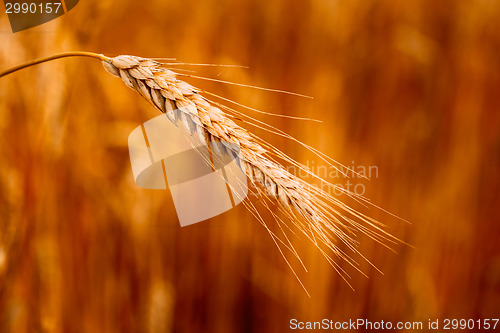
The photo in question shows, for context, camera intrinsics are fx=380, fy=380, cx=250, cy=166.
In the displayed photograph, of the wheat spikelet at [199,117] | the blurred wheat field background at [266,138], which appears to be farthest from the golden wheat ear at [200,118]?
the blurred wheat field background at [266,138]

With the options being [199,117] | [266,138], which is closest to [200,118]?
[199,117]

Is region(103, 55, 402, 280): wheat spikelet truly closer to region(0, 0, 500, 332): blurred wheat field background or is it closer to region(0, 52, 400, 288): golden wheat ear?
region(0, 52, 400, 288): golden wheat ear

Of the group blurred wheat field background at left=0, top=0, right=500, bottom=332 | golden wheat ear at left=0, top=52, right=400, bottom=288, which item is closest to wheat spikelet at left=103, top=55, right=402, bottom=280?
golden wheat ear at left=0, top=52, right=400, bottom=288

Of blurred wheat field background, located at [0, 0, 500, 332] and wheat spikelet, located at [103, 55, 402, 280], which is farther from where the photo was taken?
blurred wheat field background, located at [0, 0, 500, 332]

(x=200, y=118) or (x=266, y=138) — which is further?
(x=266, y=138)

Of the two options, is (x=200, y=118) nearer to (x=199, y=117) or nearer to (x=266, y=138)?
(x=199, y=117)

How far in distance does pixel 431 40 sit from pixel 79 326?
98 centimetres

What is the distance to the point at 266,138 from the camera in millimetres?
811

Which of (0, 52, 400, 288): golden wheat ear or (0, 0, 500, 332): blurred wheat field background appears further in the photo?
(0, 0, 500, 332): blurred wheat field background

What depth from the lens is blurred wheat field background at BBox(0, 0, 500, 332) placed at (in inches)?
30.1

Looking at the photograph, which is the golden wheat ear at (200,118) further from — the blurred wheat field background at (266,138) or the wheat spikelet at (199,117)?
the blurred wheat field background at (266,138)

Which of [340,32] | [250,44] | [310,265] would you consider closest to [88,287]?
[310,265]

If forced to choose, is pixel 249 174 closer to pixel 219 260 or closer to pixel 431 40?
pixel 219 260

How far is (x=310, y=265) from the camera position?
832mm
